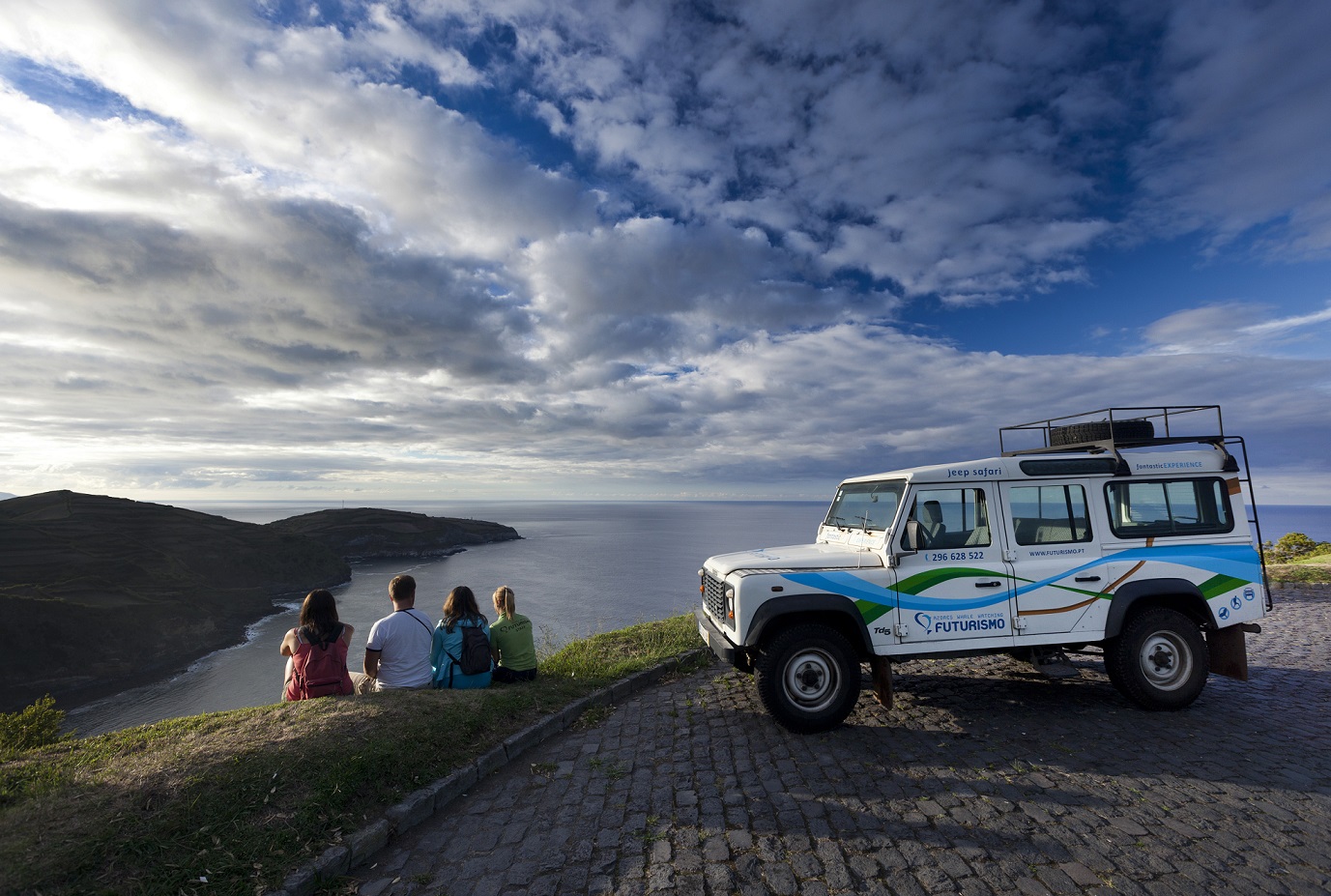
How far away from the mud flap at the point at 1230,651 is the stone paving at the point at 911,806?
0.38 m

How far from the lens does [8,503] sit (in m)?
95.9

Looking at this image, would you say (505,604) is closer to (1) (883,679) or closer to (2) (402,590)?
(2) (402,590)

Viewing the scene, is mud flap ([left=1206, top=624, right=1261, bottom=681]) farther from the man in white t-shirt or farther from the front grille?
the man in white t-shirt

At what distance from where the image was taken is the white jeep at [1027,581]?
6059 millimetres

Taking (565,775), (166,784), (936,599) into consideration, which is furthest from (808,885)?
(166,784)

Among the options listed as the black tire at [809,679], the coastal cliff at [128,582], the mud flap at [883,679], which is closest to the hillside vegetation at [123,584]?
the coastal cliff at [128,582]

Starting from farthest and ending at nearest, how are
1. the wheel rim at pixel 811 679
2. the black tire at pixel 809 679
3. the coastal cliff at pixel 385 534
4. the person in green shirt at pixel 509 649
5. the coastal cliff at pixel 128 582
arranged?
the coastal cliff at pixel 385 534
the coastal cliff at pixel 128 582
the person in green shirt at pixel 509 649
the wheel rim at pixel 811 679
the black tire at pixel 809 679

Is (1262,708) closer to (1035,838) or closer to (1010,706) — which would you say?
(1010,706)

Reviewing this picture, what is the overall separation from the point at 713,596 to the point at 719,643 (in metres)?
0.68

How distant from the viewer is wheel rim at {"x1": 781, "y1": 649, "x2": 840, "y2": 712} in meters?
6.04

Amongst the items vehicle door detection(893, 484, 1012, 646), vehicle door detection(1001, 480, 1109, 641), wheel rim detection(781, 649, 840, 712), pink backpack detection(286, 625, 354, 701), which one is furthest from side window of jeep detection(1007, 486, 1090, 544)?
pink backpack detection(286, 625, 354, 701)

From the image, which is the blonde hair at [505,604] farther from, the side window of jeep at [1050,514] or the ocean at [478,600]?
the side window of jeep at [1050,514]

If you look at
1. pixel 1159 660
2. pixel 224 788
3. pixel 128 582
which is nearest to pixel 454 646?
pixel 224 788

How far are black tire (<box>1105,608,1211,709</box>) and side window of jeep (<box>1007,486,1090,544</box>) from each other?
1.19 m
